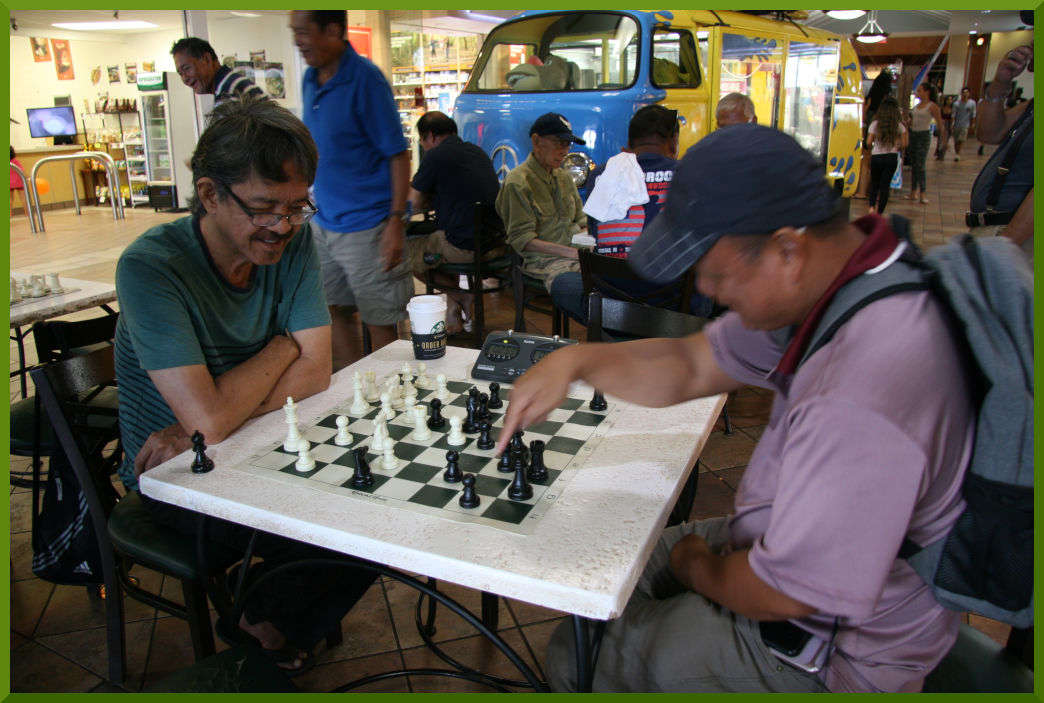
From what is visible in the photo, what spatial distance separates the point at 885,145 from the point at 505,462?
9.76m

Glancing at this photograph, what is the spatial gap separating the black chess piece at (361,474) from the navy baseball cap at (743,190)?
69cm

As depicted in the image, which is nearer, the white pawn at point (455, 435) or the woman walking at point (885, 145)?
the white pawn at point (455, 435)

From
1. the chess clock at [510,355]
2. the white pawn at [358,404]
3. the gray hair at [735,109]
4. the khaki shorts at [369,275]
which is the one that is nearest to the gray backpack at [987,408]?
the chess clock at [510,355]

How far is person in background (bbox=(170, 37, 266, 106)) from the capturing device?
416cm

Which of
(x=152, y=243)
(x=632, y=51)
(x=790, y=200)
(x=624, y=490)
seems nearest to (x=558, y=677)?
(x=624, y=490)

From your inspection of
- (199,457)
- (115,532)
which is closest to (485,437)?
(199,457)

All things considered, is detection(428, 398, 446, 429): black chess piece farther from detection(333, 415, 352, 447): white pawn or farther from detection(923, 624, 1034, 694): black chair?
detection(923, 624, 1034, 694): black chair

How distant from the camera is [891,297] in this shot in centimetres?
93

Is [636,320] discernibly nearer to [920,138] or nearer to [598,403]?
[598,403]

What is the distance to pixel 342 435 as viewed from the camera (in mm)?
1517

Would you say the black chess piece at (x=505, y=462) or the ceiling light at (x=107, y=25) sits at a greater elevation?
the ceiling light at (x=107, y=25)

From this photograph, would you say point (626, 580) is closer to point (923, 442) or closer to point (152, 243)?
point (923, 442)

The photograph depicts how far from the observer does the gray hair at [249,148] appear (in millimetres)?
1587

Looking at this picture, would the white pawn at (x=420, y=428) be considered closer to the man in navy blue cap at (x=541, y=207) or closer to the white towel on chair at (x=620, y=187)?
the white towel on chair at (x=620, y=187)
